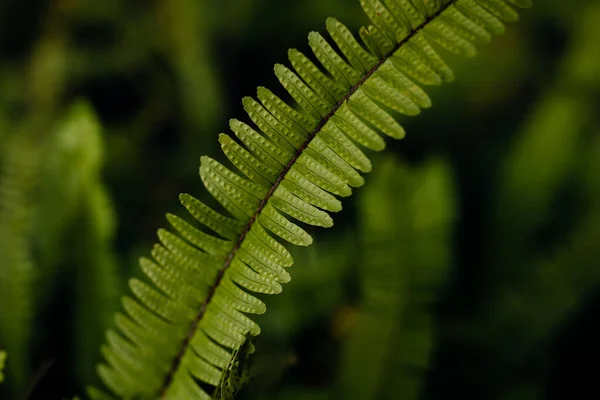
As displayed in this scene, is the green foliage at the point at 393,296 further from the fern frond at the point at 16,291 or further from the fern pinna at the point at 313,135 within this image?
the fern frond at the point at 16,291

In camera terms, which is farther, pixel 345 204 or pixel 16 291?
pixel 345 204

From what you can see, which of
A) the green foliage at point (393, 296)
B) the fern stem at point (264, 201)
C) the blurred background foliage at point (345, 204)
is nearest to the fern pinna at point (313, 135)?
the fern stem at point (264, 201)

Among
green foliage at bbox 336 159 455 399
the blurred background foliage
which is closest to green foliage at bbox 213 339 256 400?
the blurred background foliage

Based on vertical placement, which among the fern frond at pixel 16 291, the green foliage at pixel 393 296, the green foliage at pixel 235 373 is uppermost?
the green foliage at pixel 393 296

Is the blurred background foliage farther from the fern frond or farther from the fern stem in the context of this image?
the fern stem

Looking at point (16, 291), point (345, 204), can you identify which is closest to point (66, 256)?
point (16, 291)

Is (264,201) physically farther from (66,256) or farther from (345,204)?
(345,204)

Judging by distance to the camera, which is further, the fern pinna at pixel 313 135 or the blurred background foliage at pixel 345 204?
the blurred background foliage at pixel 345 204
